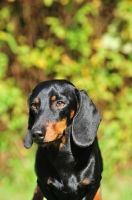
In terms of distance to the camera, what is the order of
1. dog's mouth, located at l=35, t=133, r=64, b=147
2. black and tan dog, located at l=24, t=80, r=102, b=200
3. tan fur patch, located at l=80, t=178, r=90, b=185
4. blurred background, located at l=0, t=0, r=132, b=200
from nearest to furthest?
dog's mouth, located at l=35, t=133, r=64, b=147 → black and tan dog, located at l=24, t=80, r=102, b=200 → tan fur patch, located at l=80, t=178, r=90, b=185 → blurred background, located at l=0, t=0, r=132, b=200

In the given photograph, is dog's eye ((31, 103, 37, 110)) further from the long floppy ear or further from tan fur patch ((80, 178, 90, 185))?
tan fur patch ((80, 178, 90, 185))

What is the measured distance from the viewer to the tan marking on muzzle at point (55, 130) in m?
4.45

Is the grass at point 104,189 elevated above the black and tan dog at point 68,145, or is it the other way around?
the black and tan dog at point 68,145

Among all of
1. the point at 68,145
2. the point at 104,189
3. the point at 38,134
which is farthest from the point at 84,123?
the point at 104,189

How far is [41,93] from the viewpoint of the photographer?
185 inches

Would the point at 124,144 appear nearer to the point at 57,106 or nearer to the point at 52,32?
the point at 52,32

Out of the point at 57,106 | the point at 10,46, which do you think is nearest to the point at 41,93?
the point at 57,106

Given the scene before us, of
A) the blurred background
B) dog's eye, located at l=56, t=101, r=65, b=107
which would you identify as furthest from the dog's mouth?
the blurred background

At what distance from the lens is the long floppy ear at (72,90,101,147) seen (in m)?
4.78

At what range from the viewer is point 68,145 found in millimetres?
4918

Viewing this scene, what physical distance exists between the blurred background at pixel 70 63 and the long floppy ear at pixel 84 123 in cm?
308

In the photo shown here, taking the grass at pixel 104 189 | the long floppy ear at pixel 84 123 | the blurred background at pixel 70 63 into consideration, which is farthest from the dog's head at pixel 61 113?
the blurred background at pixel 70 63

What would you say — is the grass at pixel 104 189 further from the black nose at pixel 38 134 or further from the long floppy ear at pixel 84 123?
the black nose at pixel 38 134

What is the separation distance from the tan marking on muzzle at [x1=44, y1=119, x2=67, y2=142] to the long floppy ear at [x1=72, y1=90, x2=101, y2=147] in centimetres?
13
